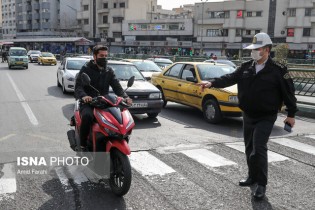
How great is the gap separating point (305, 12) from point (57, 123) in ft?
194

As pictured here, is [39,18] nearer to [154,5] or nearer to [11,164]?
[154,5]

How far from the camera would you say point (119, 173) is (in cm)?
436

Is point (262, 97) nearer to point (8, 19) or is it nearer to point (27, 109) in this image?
point (27, 109)

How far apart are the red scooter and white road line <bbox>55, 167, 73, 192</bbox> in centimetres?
43

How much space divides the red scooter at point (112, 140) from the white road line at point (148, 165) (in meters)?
0.76

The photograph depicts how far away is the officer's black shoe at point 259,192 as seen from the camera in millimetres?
4383

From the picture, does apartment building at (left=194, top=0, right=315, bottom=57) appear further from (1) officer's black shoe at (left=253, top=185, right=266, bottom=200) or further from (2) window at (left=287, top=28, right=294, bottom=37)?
(1) officer's black shoe at (left=253, top=185, right=266, bottom=200)

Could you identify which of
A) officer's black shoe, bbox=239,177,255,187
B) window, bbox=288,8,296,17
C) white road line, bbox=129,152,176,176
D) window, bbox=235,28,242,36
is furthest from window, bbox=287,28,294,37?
officer's black shoe, bbox=239,177,255,187

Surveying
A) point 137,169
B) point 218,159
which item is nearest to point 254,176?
point 218,159

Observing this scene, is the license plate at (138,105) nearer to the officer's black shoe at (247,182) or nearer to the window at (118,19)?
the officer's black shoe at (247,182)

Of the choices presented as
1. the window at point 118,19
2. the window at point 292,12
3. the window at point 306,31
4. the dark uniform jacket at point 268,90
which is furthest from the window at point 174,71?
the window at point 118,19

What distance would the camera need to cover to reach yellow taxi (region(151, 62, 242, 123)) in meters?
8.93

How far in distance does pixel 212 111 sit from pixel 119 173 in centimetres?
535

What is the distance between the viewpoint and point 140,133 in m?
7.87
